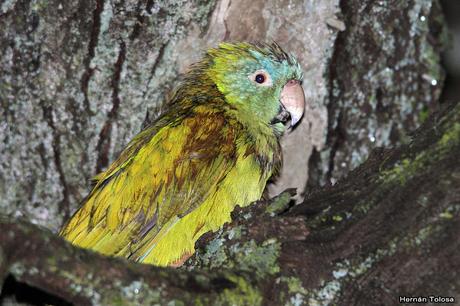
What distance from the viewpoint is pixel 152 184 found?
12.1 feet

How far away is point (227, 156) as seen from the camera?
3.76 m

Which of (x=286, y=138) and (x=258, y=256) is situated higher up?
(x=286, y=138)

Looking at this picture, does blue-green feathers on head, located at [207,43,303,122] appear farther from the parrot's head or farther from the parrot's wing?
the parrot's wing

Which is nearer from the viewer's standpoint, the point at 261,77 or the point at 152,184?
the point at 152,184

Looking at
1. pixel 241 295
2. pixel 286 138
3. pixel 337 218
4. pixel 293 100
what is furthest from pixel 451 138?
pixel 286 138

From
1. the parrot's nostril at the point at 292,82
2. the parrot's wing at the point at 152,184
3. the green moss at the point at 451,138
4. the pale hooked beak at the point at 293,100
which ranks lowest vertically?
the parrot's wing at the point at 152,184

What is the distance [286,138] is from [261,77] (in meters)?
0.36

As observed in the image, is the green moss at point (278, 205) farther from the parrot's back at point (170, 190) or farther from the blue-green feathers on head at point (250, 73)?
the blue-green feathers on head at point (250, 73)

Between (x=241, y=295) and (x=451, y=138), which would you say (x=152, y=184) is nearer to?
(x=241, y=295)

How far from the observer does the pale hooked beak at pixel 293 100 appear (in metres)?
4.06

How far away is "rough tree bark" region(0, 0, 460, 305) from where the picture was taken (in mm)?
2713

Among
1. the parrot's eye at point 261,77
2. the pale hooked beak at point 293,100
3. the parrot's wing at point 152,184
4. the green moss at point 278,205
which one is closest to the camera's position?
the green moss at point 278,205

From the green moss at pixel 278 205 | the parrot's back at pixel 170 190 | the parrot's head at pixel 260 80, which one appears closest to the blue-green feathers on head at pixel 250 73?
the parrot's head at pixel 260 80

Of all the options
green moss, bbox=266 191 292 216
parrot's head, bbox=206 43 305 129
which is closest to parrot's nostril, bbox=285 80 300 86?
parrot's head, bbox=206 43 305 129
